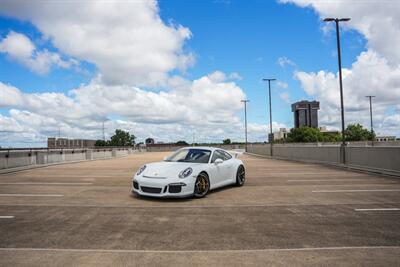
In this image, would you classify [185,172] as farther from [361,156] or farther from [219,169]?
[361,156]

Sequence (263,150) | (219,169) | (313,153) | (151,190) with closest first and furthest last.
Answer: (151,190)
(219,169)
(313,153)
(263,150)

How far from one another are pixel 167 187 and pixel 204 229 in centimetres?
287

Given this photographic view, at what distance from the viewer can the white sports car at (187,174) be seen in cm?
872

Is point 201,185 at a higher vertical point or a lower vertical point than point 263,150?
lower

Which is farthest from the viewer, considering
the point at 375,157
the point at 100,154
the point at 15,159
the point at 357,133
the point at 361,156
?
the point at 357,133

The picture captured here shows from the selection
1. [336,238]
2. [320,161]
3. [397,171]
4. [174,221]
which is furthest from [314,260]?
[320,161]

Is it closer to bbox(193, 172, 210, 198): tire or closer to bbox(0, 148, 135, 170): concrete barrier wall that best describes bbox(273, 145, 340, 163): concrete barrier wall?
bbox(193, 172, 210, 198): tire

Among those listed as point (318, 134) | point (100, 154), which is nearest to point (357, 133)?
point (318, 134)

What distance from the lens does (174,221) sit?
21.5ft

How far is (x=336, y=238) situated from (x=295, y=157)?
25655 mm

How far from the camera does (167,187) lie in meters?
8.66

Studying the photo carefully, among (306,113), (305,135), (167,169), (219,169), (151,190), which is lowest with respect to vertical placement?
(151,190)

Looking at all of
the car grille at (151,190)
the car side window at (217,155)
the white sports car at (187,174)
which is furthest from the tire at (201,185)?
the car grille at (151,190)

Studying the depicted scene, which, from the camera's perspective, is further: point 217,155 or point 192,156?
point 217,155
